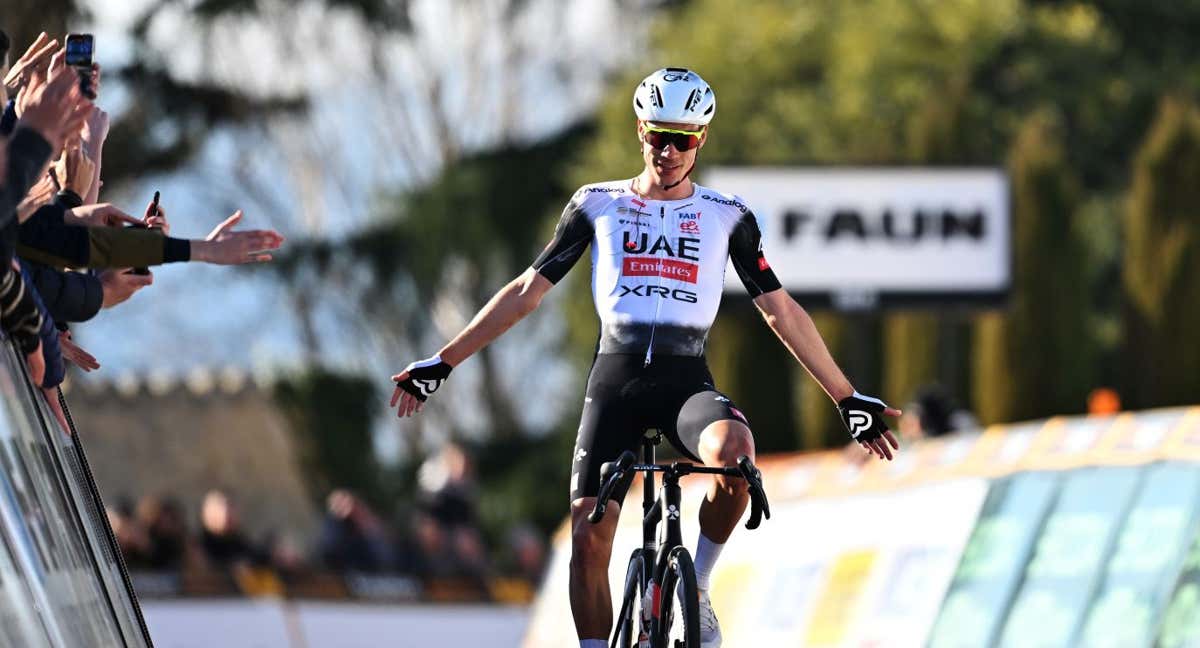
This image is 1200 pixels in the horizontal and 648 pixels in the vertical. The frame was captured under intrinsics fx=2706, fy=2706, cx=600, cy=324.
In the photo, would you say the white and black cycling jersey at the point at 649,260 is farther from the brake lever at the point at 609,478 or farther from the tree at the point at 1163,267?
the tree at the point at 1163,267

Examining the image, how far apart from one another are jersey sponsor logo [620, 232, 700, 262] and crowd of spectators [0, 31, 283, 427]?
1354mm

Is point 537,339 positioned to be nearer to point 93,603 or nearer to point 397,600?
point 397,600

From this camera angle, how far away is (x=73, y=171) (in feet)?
31.2

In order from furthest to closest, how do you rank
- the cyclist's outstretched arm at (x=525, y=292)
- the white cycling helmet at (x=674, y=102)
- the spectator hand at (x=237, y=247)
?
the cyclist's outstretched arm at (x=525, y=292)
the white cycling helmet at (x=674, y=102)
the spectator hand at (x=237, y=247)

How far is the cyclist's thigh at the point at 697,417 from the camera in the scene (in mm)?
9047

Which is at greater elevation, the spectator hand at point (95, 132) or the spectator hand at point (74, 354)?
the spectator hand at point (95, 132)

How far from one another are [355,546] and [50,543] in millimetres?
17337

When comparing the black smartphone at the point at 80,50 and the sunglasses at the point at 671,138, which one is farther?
the sunglasses at the point at 671,138

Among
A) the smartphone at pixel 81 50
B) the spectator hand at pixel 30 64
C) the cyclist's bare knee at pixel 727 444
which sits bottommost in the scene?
the cyclist's bare knee at pixel 727 444

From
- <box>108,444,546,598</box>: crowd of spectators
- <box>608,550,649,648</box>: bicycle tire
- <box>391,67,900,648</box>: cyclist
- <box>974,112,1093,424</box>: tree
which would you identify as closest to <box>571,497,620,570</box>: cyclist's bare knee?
<box>391,67,900,648</box>: cyclist

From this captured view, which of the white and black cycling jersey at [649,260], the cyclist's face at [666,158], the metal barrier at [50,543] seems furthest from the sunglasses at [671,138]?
the metal barrier at [50,543]

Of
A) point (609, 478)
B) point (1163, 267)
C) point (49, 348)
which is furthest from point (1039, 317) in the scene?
point (49, 348)

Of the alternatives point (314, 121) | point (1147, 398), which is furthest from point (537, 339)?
point (1147, 398)

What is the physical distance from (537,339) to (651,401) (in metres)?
46.3
